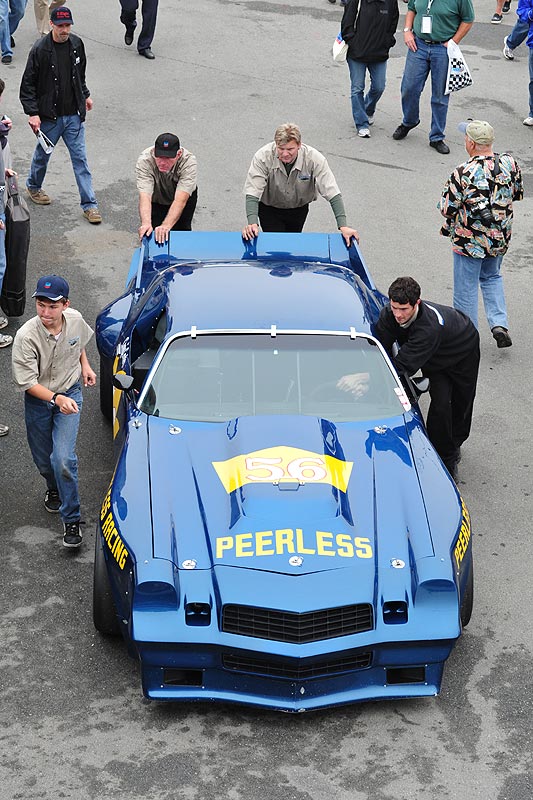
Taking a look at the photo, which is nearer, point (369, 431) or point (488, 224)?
point (369, 431)

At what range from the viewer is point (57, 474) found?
7.10 metres

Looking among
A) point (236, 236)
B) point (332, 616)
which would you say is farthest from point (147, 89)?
point (332, 616)

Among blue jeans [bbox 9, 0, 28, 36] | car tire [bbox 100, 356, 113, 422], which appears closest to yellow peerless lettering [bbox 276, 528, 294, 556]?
car tire [bbox 100, 356, 113, 422]

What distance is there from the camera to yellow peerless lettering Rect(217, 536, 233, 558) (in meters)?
5.73

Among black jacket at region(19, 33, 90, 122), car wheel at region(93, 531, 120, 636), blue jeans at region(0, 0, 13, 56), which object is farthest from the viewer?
blue jeans at region(0, 0, 13, 56)

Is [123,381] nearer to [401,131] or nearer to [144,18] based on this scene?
[401,131]

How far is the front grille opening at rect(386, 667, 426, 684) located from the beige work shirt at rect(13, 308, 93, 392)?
106 inches

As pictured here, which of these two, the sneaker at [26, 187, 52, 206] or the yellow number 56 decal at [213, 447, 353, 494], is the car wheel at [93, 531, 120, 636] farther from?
the sneaker at [26, 187, 52, 206]

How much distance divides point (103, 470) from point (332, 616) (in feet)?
9.84

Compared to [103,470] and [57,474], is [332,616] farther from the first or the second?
[103,470]

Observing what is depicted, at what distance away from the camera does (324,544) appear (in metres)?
5.79

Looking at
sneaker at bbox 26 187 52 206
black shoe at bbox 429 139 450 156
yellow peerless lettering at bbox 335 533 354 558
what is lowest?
sneaker at bbox 26 187 52 206

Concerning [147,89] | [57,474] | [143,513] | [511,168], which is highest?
[511,168]

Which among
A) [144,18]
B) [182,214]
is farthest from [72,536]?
[144,18]
